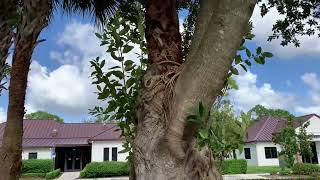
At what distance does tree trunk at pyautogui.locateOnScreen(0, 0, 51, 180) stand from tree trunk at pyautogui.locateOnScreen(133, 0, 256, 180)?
4674mm

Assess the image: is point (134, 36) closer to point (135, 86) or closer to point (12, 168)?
point (135, 86)

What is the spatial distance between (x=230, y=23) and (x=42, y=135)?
1705 inches

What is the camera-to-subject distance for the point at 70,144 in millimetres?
39719

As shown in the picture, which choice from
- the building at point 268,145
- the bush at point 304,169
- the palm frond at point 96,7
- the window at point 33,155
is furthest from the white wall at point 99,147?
the palm frond at point 96,7

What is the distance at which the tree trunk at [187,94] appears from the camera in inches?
80.2

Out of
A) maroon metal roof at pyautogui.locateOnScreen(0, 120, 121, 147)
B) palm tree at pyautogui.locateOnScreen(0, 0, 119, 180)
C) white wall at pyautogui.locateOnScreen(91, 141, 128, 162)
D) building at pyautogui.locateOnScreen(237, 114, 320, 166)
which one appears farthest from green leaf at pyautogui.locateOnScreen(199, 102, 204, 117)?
building at pyautogui.locateOnScreen(237, 114, 320, 166)

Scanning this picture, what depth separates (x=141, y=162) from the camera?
7.29ft

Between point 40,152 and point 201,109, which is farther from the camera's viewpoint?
point 40,152

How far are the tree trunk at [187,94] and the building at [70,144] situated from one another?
35930 millimetres

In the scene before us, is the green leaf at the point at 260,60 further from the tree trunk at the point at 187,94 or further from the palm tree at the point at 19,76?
the palm tree at the point at 19,76

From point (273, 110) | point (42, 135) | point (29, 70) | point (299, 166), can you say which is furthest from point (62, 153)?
point (273, 110)

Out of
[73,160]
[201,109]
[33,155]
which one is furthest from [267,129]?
[201,109]

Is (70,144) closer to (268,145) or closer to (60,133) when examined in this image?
(60,133)

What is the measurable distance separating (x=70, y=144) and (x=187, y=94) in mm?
39345
